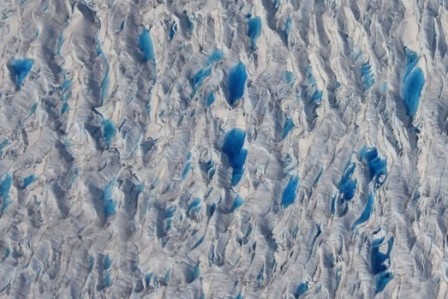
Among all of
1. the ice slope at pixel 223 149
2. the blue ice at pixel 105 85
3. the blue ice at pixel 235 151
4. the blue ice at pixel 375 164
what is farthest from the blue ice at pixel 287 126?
the blue ice at pixel 105 85

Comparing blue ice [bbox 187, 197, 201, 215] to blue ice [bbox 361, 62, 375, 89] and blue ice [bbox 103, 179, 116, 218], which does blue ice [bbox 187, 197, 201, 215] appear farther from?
blue ice [bbox 361, 62, 375, 89]

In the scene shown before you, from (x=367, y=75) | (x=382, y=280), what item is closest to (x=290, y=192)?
(x=382, y=280)

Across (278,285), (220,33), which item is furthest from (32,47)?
(278,285)

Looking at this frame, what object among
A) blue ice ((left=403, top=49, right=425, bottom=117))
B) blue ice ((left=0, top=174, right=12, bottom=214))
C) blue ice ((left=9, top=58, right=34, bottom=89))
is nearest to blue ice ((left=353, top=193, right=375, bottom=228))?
blue ice ((left=403, top=49, right=425, bottom=117))

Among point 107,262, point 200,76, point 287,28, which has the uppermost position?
point 287,28

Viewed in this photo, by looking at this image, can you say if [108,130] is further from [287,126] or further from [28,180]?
[287,126]

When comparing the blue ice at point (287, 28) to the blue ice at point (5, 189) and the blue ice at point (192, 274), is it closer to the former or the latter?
the blue ice at point (192, 274)

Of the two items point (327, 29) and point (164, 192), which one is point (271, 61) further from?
point (164, 192)
